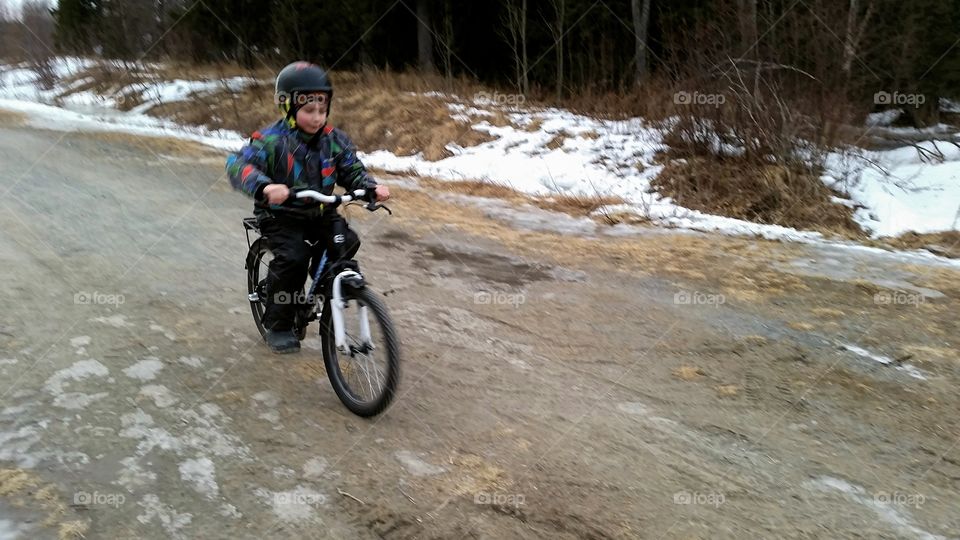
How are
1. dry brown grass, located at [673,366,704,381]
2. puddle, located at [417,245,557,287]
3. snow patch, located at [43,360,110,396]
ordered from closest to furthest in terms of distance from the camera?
snow patch, located at [43,360,110,396] → dry brown grass, located at [673,366,704,381] → puddle, located at [417,245,557,287]

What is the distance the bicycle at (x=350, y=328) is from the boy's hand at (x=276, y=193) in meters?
0.17

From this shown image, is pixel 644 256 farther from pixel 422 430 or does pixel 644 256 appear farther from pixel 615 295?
pixel 422 430

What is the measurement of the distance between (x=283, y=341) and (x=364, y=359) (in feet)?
3.37

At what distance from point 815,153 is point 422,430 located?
28.3ft

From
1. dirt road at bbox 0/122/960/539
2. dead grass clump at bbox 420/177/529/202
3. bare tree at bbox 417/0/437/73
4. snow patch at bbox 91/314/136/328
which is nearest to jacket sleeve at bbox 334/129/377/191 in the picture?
dirt road at bbox 0/122/960/539

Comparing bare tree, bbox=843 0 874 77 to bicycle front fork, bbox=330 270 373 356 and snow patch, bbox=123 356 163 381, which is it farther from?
snow patch, bbox=123 356 163 381

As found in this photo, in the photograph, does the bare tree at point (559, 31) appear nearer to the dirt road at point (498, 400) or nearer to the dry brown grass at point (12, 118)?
the dirt road at point (498, 400)

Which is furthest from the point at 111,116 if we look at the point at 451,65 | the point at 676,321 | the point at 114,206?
the point at 676,321

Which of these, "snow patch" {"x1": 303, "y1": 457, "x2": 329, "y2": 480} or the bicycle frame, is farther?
the bicycle frame

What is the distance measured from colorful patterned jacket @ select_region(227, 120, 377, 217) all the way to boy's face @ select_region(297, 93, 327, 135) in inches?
3.2

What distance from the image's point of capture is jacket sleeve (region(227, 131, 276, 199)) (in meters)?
4.14

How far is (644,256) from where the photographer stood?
8062 mm

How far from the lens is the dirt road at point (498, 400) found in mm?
3414

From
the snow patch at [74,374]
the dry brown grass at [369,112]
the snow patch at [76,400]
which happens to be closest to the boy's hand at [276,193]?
the snow patch at [76,400]
